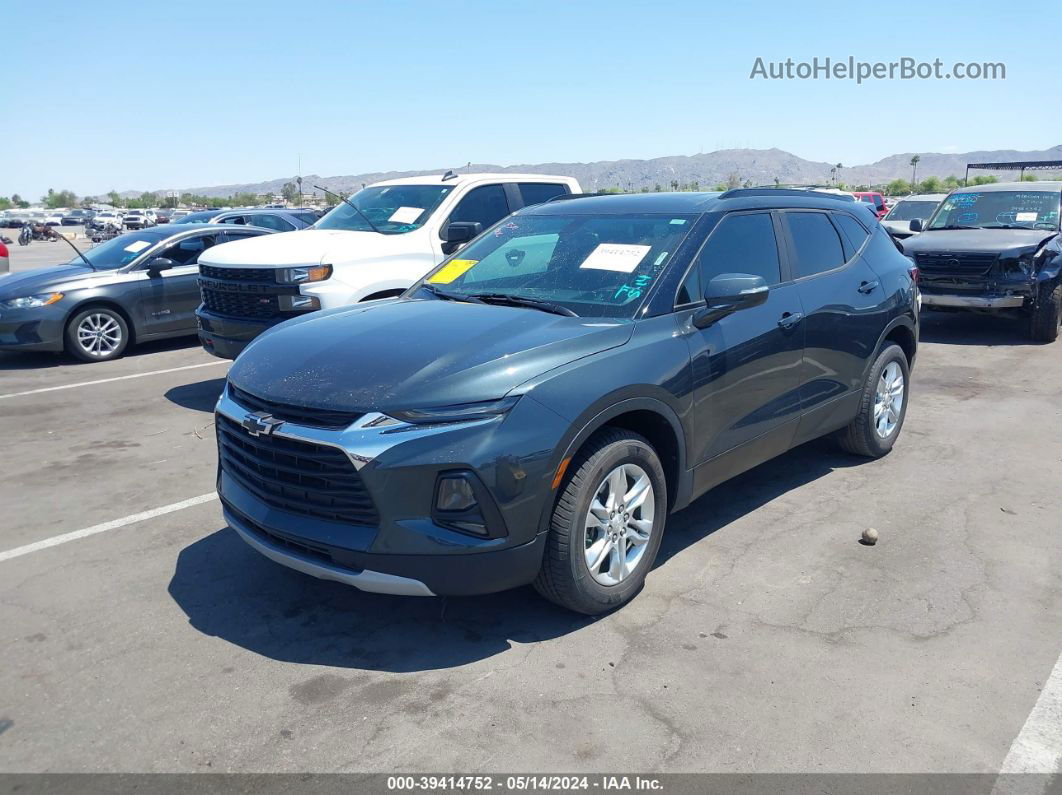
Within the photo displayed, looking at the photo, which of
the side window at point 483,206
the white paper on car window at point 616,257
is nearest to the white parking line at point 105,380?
the side window at point 483,206

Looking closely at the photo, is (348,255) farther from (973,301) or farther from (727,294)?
(973,301)

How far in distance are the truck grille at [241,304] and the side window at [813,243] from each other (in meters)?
4.28

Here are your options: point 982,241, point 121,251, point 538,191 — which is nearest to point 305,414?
point 538,191

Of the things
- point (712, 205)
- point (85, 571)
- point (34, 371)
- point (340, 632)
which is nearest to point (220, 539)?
point (85, 571)

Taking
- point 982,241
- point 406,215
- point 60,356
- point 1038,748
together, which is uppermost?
point 406,215

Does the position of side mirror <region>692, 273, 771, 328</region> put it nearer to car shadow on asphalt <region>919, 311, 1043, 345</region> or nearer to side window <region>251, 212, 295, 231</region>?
car shadow on asphalt <region>919, 311, 1043, 345</region>

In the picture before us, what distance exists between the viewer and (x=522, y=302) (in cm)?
437

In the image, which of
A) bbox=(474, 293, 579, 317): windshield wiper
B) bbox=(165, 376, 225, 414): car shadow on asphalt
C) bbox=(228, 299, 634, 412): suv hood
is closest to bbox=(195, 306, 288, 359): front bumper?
bbox=(165, 376, 225, 414): car shadow on asphalt

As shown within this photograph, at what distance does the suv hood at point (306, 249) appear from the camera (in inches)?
291

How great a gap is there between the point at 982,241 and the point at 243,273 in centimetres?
912

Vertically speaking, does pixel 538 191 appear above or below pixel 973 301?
above

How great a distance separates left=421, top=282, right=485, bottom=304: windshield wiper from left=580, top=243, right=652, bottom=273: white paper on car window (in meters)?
0.61

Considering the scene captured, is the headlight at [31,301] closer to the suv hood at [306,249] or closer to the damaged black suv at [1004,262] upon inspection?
the suv hood at [306,249]

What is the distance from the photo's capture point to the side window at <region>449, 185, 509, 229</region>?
28.5ft
